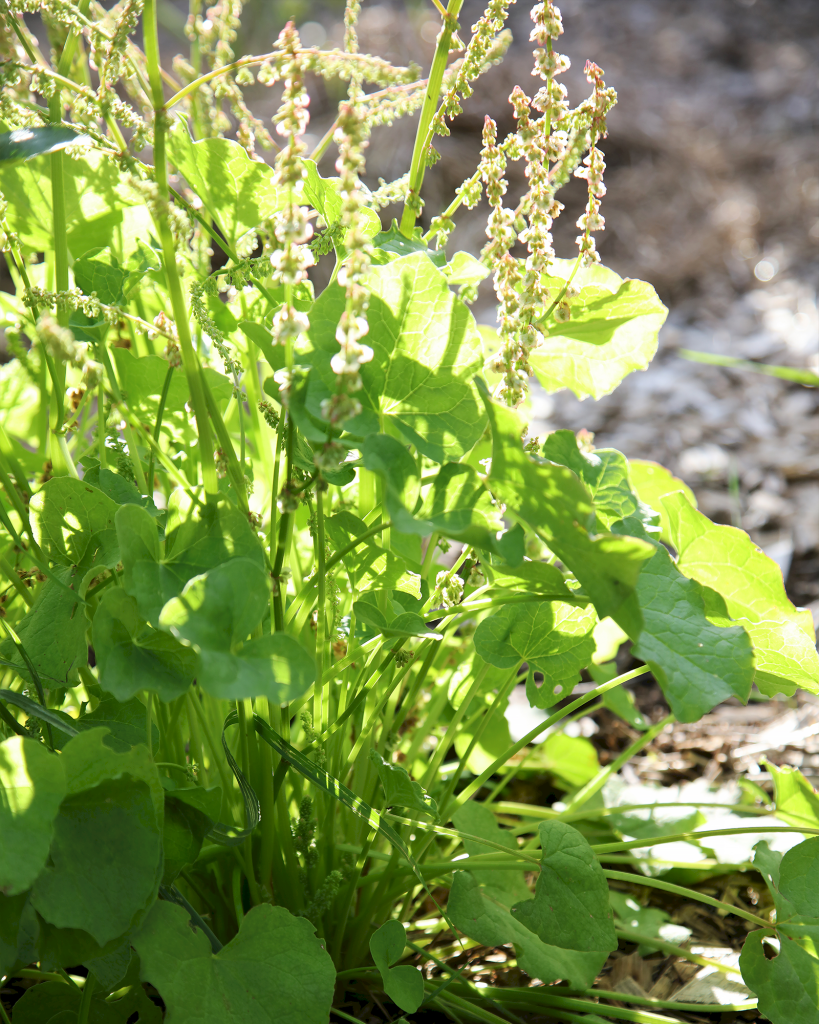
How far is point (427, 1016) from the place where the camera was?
737 millimetres

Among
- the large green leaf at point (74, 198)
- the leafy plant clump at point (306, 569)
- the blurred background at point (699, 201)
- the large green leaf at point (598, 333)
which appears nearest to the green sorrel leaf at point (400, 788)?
the leafy plant clump at point (306, 569)

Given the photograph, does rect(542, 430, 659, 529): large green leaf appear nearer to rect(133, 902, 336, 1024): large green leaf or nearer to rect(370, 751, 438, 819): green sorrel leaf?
rect(370, 751, 438, 819): green sorrel leaf

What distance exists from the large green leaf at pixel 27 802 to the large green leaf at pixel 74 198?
1.52 feet

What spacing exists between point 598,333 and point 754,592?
0.29 metres

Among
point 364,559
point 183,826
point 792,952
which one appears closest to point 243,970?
point 183,826

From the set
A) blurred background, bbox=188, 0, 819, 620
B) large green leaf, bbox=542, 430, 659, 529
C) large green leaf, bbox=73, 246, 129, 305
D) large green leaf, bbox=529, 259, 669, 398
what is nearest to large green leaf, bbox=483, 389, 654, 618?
large green leaf, bbox=542, 430, 659, 529

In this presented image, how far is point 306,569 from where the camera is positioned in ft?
2.77

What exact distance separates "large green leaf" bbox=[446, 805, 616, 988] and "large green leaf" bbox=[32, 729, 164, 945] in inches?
10.1

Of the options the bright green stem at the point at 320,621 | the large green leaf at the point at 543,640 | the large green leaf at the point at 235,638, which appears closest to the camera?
the large green leaf at the point at 235,638

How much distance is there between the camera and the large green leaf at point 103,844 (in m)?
0.48

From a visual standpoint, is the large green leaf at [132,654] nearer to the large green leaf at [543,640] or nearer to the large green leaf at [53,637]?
the large green leaf at [53,637]

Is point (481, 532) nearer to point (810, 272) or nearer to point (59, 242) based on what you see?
point (59, 242)

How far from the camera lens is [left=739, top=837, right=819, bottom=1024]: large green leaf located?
63 cm

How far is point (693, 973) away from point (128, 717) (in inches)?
27.1
